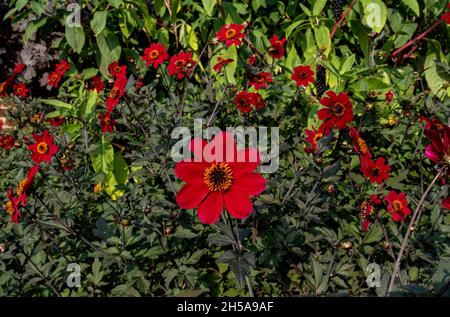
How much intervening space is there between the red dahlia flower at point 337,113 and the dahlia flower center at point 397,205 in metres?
0.37

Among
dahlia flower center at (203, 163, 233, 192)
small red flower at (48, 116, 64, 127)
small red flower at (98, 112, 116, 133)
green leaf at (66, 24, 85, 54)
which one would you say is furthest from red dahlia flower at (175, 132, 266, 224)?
green leaf at (66, 24, 85, 54)

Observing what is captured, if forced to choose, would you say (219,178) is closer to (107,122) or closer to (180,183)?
(180,183)

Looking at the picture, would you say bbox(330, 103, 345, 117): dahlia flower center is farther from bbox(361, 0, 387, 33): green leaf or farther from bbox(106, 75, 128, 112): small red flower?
bbox(361, 0, 387, 33): green leaf

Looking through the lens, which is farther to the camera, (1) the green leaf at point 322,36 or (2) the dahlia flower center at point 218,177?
(1) the green leaf at point 322,36

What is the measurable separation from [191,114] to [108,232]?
0.85m

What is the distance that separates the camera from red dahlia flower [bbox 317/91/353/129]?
121cm

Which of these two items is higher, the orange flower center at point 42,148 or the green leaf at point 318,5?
the green leaf at point 318,5

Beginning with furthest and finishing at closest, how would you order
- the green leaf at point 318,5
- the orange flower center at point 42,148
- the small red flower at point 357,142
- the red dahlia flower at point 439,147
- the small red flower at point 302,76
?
1. the green leaf at point 318,5
2. the small red flower at point 302,76
3. the orange flower center at point 42,148
4. the small red flower at point 357,142
5. the red dahlia flower at point 439,147

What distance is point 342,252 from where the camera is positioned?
1344 mm

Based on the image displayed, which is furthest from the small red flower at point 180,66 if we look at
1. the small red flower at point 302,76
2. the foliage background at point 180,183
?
the small red flower at point 302,76

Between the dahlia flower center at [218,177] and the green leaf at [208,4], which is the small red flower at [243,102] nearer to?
the dahlia flower center at [218,177]

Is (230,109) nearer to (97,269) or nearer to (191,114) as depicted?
(191,114)

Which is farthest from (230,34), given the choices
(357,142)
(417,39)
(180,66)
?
(417,39)

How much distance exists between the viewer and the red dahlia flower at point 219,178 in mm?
900
